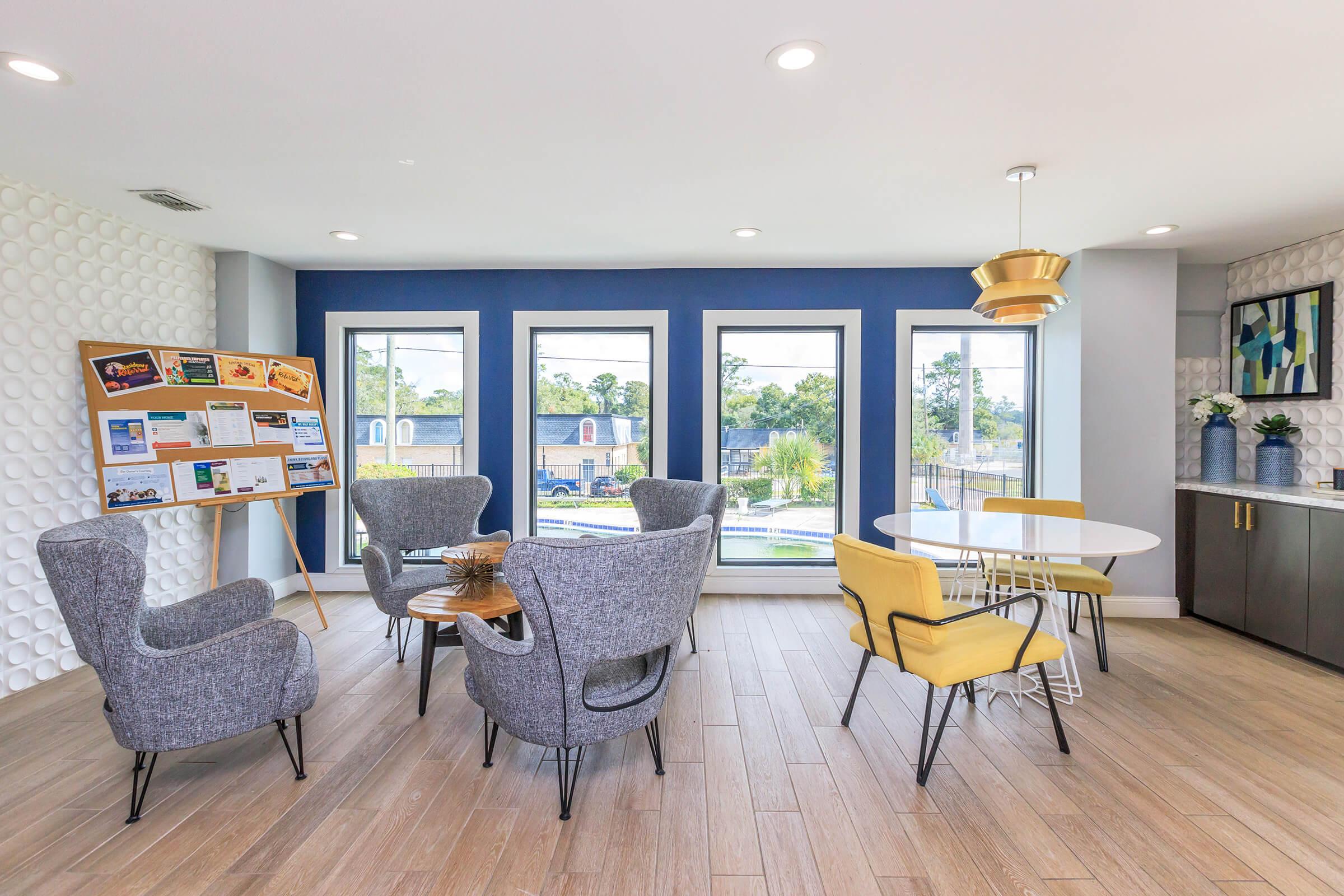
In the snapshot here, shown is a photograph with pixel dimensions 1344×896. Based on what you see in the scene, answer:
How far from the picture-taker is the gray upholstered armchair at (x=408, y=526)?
3.43 metres

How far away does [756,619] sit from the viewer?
4273 millimetres

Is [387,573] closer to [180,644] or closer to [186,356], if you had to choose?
[180,644]

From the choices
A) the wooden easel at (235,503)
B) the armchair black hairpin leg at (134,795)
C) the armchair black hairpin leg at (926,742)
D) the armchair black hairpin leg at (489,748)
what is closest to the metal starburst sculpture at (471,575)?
the armchair black hairpin leg at (489,748)

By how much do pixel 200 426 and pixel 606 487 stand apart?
8.81 ft

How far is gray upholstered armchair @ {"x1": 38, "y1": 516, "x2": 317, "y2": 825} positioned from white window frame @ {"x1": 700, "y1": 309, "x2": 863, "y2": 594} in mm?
3083

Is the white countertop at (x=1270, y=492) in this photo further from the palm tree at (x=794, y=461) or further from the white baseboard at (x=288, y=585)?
the white baseboard at (x=288, y=585)

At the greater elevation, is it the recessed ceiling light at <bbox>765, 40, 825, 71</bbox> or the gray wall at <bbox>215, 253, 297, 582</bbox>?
the recessed ceiling light at <bbox>765, 40, 825, 71</bbox>

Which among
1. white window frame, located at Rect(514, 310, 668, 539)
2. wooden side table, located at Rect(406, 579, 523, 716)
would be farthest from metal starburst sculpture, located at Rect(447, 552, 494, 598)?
white window frame, located at Rect(514, 310, 668, 539)

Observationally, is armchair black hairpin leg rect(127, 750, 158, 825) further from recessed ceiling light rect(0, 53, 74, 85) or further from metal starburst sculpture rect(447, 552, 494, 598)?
recessed ceiling light rect(0, 53, 74, 85)

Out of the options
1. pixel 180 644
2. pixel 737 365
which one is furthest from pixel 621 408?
pixel 180 644

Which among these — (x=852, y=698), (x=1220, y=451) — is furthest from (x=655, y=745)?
(x=1220, y=451)

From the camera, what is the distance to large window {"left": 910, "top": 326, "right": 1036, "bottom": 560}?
4875 mm

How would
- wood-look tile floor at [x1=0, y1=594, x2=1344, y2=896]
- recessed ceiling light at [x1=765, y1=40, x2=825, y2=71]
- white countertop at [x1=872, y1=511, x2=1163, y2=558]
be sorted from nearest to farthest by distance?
wood-look tile floor at [x1=0, y1=594, x2=1344, y2=896] < recessed ceiling light at [x1=765, y1=40, x2=825, y2=71] < white countertop at [x1=872, y1=511, x2=1163, y2=558]

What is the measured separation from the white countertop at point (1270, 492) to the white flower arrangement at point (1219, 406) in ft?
1.52
